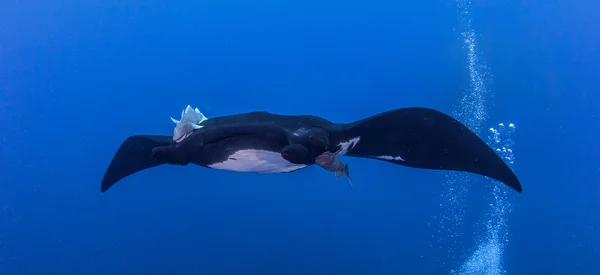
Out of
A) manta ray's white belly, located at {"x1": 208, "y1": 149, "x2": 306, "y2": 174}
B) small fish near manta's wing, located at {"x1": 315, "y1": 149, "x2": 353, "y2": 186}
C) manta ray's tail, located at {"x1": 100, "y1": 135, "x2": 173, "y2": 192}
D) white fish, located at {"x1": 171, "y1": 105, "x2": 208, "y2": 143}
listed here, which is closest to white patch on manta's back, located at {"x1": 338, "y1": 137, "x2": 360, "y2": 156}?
small fish near manta's wing, located at {"x1": 315, "y1": 149, "x2": 353, "y2": 186}

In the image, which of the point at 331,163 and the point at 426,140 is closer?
the point at 331,163

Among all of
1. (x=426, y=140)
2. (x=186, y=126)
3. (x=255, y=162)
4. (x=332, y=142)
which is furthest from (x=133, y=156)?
(x=426, y=140)

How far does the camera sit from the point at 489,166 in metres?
3.16

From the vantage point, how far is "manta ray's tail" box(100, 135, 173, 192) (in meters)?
4.18

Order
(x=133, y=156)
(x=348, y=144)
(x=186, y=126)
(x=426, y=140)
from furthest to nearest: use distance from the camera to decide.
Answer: (x=133, y=156)
(x=348, y=144)
(x=426, y=140)
(x=186, y=126)

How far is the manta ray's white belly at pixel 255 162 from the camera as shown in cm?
345

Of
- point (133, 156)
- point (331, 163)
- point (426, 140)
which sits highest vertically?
point (426, 140)

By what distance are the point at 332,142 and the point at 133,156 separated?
2.21 m

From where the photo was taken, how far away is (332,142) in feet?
11.4

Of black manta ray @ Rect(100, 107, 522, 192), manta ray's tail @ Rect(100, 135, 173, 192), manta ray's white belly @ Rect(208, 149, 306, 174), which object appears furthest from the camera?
manta ray's tail @ Rect(100, 135, 173, 192)

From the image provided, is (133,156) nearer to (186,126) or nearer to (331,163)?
(186,126)

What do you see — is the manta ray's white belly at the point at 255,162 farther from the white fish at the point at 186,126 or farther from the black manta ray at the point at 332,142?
the white fish at the point at 186,126

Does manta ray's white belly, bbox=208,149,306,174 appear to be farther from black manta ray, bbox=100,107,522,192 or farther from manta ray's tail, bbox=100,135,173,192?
manta ray's tail, bbox=100,135,173,192

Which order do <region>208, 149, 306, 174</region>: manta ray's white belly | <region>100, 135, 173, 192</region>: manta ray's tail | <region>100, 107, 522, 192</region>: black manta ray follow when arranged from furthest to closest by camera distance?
<region>100, 135, 173, 192</region>: manta ray's tail, <region>208, 149, 306, 174</region>: manta ray's white belly, <region>100, 107, 522, 192</region>: black manta ray
